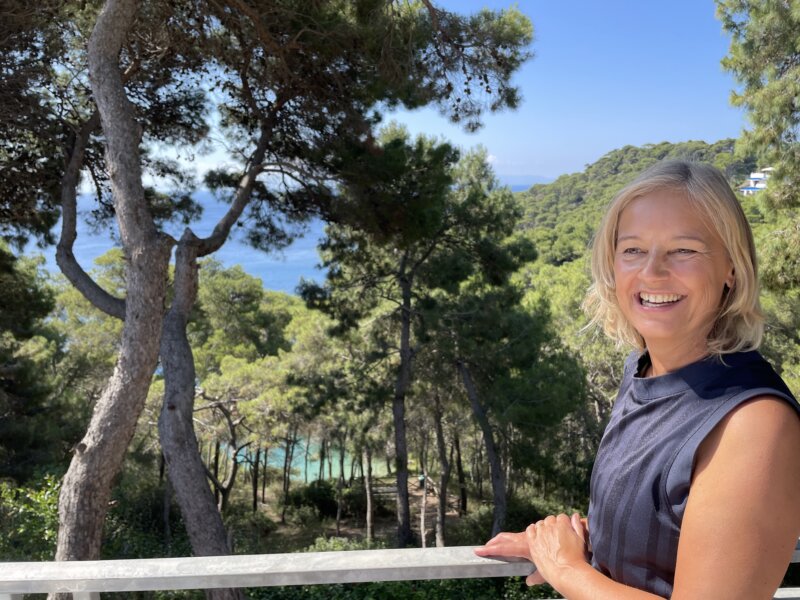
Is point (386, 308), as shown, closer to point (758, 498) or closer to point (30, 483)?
point (30, 483)

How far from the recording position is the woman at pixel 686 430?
574 mm

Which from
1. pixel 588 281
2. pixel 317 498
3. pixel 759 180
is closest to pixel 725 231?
pixel 759 180

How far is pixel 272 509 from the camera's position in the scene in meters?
17.1

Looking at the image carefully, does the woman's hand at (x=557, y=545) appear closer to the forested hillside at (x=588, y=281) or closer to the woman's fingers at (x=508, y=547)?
the woman's fingers at (x=508, y=547)

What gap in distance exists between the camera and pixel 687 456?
2.07 feet

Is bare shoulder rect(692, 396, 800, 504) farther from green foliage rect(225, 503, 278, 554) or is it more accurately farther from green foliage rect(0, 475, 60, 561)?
green foliage rect(225, 503, 278, 554)

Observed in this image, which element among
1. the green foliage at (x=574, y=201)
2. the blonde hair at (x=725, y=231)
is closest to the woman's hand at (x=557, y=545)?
the blonde hair at (x=725, y=231)

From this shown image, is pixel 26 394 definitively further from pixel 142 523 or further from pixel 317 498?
pixel 317 498

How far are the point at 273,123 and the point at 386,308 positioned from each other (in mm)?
5436

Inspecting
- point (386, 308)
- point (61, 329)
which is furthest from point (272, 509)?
point (386, 308)

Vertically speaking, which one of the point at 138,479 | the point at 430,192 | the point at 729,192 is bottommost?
the point at 138,479

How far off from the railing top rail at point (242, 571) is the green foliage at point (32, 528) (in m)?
5.61

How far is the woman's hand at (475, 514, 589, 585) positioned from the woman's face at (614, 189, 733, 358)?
0.29m

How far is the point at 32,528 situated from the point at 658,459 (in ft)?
22.3
